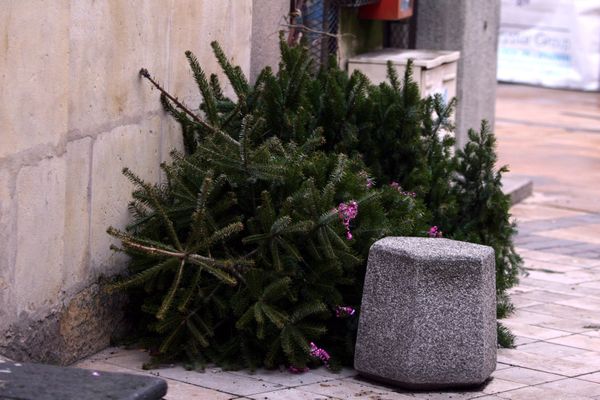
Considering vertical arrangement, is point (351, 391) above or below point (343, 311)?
below

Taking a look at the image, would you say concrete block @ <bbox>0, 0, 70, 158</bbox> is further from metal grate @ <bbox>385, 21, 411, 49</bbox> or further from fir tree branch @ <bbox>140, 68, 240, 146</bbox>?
metal grate @ <bbox>385, 21, 411, 49</bbox>

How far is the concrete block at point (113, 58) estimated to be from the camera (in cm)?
538

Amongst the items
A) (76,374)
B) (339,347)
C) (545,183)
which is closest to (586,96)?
(545,183)

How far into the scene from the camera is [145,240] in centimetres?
548

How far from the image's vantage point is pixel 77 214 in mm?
5484

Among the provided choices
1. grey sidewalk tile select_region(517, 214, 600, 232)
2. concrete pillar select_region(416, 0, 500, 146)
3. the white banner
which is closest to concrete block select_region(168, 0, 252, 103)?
concrete pillar select_region(416, 0, 500, 146)

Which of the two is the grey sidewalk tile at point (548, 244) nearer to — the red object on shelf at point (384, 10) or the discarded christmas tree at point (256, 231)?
the red object on shelf at point (384, 10)

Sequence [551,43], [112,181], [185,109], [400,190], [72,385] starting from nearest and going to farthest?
[72,385] → [112,181] → [185,109] → [400,190] → [551,43]

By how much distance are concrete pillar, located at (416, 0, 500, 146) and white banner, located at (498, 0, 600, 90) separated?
1085 centimetres

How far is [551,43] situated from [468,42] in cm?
1250

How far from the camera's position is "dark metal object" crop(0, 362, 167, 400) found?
131 inches

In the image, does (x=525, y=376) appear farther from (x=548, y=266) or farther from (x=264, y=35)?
(x=548, y=266)

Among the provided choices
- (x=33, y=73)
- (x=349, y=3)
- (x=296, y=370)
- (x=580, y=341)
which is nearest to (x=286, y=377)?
(x=296, y=370)

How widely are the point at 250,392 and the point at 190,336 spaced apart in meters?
0.49
